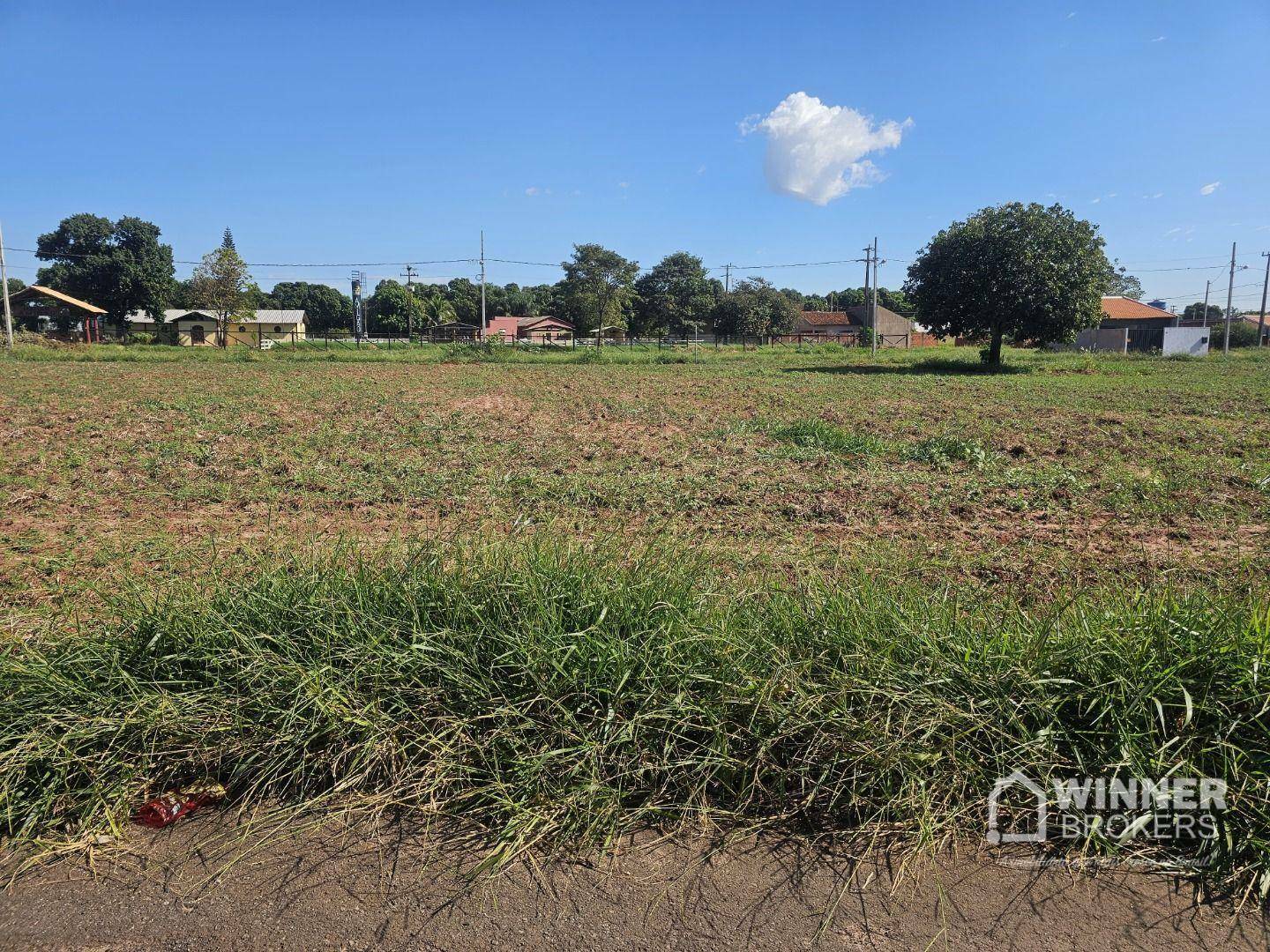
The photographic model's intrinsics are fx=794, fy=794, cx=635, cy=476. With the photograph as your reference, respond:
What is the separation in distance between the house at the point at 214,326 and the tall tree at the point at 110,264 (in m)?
1.88

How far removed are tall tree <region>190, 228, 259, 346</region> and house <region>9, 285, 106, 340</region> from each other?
9.85m

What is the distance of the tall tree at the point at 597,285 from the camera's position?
208 feet

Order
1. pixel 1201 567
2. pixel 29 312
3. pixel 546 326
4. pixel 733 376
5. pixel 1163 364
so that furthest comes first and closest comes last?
1. pixel 546 326
2. pixel 29 312
3. pixel 1163 364
4. pixel 733 376
5. pixel 1201 567

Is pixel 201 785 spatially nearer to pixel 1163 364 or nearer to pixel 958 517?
pixel 958 517

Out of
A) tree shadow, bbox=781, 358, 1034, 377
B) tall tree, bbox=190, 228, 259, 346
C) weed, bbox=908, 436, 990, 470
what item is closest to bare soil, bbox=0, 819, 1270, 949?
weed, bbox=908, 436, 990, 470

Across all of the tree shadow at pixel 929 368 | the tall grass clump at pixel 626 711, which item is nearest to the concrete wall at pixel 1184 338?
the tree shadow at pixel 929 368

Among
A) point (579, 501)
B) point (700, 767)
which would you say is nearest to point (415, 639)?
point (700, 767)

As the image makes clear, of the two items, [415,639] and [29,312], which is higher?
[29,312]

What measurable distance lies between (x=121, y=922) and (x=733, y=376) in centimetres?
2336

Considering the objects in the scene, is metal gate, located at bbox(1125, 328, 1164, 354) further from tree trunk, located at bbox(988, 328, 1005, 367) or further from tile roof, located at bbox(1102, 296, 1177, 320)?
tree trunk, located at bbox(988, 328, 1005, 367)

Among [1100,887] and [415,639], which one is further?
[415,639]

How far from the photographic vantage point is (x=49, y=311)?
2327 inches

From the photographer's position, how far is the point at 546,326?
76188 mm

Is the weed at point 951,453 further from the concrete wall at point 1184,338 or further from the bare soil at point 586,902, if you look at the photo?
the concrete wall at point 1184,338
